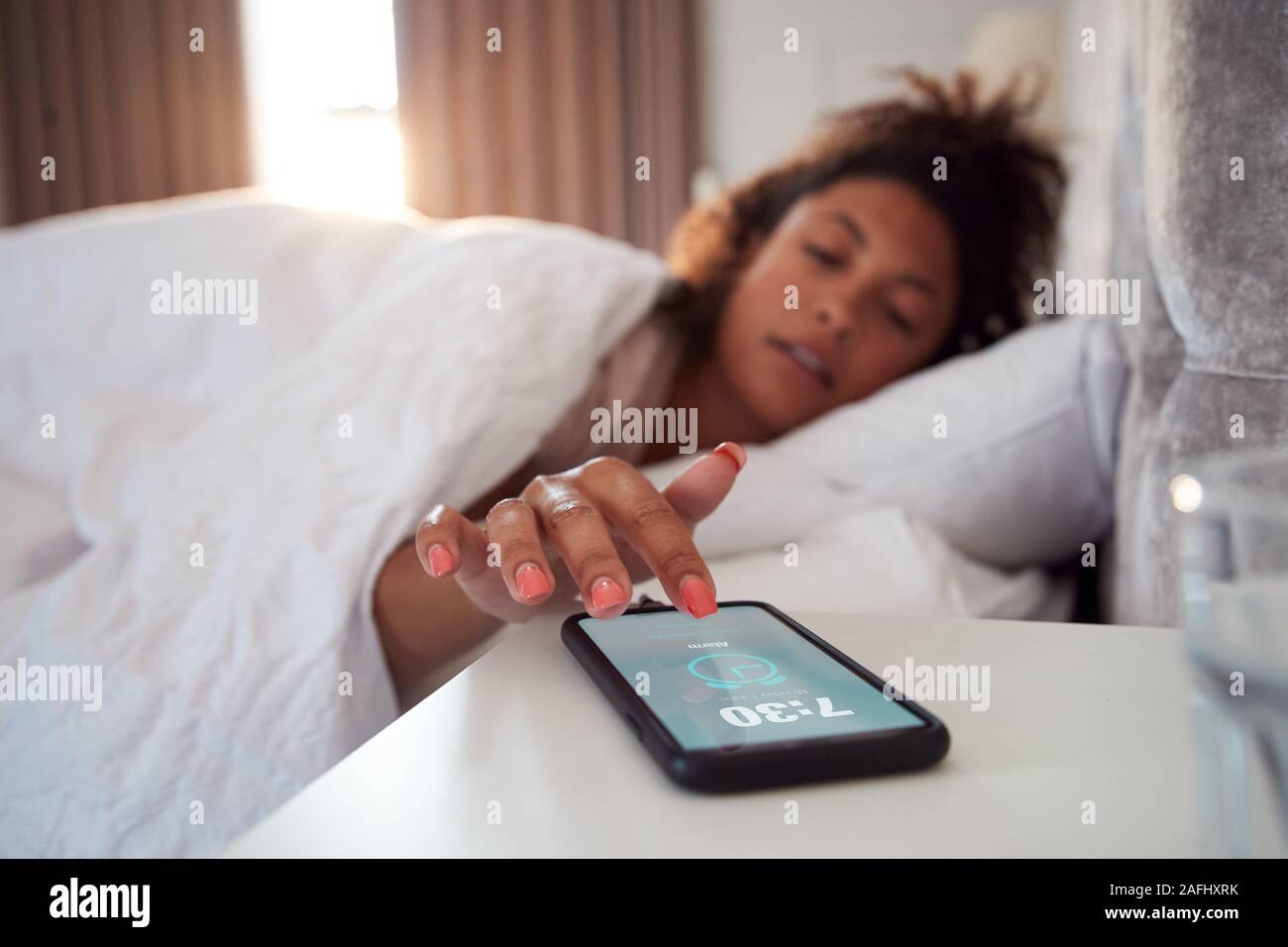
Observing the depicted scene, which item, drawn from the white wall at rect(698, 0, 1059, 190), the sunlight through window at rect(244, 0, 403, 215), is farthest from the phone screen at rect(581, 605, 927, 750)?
the sunlight through window at rect(244, 0, 403, 215)

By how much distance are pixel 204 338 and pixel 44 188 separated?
2414 mm

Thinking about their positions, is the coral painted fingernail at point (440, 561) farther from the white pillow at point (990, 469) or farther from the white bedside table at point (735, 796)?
the white pillow at point (990, 469)

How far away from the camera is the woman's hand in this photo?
40cm

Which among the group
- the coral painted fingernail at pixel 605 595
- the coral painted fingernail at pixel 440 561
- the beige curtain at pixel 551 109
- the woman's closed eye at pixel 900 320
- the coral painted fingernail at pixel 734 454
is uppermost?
the beige curtain at pixel 551 109

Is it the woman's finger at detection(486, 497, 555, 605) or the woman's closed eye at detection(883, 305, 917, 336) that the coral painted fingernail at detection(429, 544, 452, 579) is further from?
the woman's closed eye at detection(883, 305, 917, 336)

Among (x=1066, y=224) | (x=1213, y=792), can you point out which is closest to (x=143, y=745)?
(x=1213, y=792)

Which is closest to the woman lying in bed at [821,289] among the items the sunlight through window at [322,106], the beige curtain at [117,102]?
the sunlight through window at [322,106]

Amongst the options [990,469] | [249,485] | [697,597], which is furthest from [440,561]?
[990,469]

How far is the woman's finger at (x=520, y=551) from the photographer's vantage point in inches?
15.6

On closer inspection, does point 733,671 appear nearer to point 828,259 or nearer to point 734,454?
point 734,454

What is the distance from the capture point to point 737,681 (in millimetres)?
348

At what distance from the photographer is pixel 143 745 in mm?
526

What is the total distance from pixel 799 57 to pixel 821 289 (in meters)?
1.81
